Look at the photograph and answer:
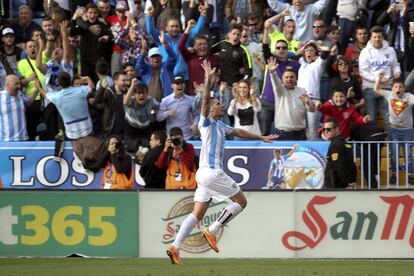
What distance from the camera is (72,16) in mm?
22891

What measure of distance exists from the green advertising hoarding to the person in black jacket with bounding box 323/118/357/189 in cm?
319

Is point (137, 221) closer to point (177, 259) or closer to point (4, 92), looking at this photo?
point (177, 259)

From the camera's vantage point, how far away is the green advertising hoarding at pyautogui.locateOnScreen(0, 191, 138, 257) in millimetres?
17453

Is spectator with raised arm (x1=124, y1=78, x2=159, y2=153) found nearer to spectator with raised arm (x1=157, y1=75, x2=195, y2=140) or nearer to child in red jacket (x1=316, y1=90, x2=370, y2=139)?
spectator with raised arm (x1=157, y1=75, x2=195, y2=140)

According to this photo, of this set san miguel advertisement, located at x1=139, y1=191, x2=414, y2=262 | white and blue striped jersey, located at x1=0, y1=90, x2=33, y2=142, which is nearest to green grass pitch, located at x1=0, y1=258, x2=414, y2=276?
→ san miguel advertisement, located at x1=139, y1=191, x2=414, y2=262

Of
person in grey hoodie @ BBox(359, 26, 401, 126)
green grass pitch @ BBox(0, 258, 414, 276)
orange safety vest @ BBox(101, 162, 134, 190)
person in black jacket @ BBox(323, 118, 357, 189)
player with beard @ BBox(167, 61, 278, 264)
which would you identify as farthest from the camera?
person in grey hoodie @ BBox(359, 26, 401, 126)

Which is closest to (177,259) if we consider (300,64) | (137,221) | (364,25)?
(137,221)

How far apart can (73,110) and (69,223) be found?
318 cm

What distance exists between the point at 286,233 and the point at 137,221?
2290 millimetres

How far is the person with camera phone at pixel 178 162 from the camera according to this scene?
18422 mm

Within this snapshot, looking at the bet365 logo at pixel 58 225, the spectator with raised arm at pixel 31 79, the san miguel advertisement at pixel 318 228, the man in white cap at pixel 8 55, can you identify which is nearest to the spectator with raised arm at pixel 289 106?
the san miguel advertisement at pixel 318 228

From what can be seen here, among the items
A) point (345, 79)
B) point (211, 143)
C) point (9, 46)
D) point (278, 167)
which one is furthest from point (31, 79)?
point (211, 143)

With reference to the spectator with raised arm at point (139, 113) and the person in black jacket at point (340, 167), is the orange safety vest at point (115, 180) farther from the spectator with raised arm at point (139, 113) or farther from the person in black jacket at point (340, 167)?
the person in black jacket at point (340, 167)

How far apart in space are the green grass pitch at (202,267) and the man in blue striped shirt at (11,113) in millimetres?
3661
